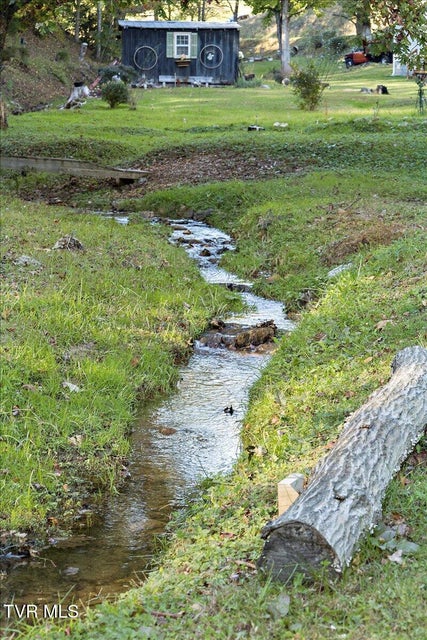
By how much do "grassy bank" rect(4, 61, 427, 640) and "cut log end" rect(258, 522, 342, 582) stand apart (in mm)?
80

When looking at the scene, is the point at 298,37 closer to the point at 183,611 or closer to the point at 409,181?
Result: the point at 409,181

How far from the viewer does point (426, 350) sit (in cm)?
743

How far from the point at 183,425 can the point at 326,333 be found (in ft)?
7.17

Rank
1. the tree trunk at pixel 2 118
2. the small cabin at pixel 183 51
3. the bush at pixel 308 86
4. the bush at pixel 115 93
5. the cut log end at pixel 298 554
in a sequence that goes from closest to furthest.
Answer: the cut log end at pixel 298 554, the tree trunk at pixel 2 118, the bush at pixel 308 86, the bush at pixel 115 93, the small cabin at pixel 183 51

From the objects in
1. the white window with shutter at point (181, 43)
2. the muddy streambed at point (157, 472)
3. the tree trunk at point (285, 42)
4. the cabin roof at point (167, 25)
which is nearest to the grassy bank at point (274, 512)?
the muddy streambed at point (157, 472)

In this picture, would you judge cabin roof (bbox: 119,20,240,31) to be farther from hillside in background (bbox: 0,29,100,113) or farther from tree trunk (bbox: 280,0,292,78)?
hillside in background (bbox: 0,29,100,113)

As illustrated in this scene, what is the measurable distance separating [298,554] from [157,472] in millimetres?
2409

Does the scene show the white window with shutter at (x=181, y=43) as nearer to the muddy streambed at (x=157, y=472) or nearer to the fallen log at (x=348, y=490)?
the muddy streambed at (x=157, y=472)

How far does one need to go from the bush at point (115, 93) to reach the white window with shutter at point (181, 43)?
1426cm

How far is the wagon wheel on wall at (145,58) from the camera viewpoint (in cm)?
4988

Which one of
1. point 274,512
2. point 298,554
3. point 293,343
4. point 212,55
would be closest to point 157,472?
point 274,512

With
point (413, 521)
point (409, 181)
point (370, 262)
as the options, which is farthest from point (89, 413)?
point (409, 181)

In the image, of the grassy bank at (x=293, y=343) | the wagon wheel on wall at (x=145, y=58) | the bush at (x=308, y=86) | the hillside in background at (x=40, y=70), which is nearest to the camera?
the grassy bank at (x=293, y=343)

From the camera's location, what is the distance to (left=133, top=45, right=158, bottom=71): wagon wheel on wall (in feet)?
164
